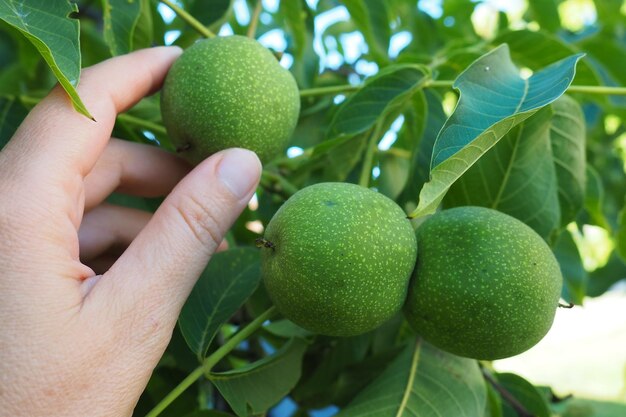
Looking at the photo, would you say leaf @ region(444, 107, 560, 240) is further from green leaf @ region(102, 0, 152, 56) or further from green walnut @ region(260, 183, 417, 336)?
green leaf @ region(102, 0, 152, 56)

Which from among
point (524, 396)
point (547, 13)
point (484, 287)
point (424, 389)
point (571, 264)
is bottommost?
point (524, 396)

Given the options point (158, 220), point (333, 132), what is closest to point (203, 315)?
point (158, 220)

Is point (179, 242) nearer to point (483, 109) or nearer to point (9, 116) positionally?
point (483, 109)

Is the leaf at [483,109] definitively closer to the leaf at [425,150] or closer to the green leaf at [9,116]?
the leaf at [425,150]

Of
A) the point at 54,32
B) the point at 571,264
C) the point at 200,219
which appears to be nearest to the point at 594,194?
the point at 571,264

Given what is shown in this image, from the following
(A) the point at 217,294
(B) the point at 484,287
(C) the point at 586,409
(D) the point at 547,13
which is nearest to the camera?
(B) the point at 484,287

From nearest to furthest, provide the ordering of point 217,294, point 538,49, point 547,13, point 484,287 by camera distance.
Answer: point 484,287, point 217,294, point 538,49, point 547,13

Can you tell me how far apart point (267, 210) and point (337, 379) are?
551 mm

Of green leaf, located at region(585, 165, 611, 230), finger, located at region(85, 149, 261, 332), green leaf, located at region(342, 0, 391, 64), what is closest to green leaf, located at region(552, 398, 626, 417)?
green leaf, located at region(585, 165, 611, 230)

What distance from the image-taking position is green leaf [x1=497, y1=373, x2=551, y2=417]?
1602 millimetres

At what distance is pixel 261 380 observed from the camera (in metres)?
1.37

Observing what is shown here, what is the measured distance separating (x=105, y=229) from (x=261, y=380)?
605mm

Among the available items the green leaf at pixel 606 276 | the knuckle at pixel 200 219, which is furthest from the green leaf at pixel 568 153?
the green leaf at pixel 606 276

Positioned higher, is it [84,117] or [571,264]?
[84,117]
